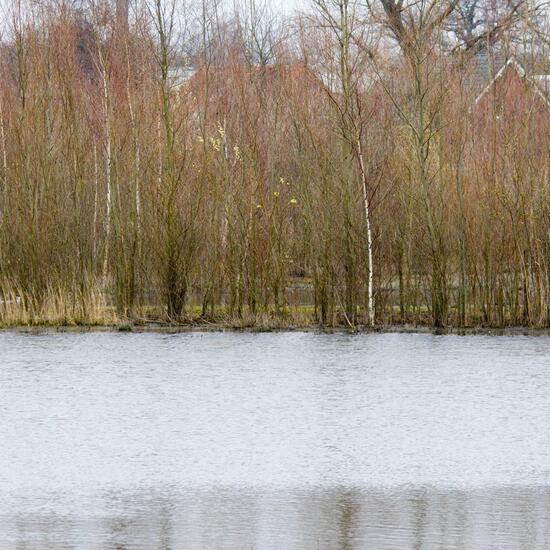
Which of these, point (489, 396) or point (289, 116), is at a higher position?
point (289, 116)

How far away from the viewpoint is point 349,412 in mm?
12305

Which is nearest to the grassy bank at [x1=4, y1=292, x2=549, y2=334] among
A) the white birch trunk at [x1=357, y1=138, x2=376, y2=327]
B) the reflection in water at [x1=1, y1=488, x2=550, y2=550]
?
the white birch trunk at [x1=357, y1=138, x2=376, y2=327]

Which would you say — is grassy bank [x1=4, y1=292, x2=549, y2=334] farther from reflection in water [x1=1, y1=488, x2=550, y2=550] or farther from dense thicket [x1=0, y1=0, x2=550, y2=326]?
reflection in water [x1=1, y1=488, x2=550, y2=550]

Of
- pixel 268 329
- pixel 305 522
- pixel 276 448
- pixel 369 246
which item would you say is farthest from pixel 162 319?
pixel 305 522

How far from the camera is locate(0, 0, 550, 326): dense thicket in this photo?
2038cm

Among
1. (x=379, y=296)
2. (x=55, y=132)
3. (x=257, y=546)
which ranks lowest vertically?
(x=257, y=546)

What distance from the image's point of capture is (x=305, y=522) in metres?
7.80

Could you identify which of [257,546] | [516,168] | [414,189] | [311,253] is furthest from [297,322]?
[257,546]

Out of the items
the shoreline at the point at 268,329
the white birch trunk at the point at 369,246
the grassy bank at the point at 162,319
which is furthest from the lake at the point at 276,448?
the white birch trunk at the point at 369,246

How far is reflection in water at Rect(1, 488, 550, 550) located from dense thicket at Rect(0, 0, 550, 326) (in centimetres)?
1191

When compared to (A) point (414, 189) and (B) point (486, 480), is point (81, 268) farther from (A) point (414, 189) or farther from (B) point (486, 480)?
(B) point (486, 480)

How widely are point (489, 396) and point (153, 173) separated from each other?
33.3 feet

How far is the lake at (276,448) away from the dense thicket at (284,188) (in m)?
3.19

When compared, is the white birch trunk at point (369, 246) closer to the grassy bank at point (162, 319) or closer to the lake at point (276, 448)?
the grassy bank at point (162, 319)
